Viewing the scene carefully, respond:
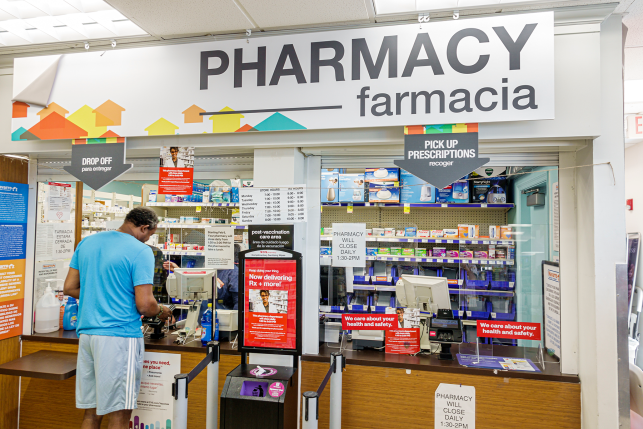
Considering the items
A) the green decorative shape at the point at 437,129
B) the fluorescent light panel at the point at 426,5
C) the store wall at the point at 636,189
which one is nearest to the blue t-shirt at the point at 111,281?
the green decorative shape at the point at 437,129

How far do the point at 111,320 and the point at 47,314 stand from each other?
4.56 ft

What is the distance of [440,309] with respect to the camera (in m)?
2.99

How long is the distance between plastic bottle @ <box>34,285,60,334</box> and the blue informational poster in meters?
0.18

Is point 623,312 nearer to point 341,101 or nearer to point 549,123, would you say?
point 549,123

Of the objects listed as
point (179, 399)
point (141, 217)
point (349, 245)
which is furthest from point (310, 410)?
point (141, 217)

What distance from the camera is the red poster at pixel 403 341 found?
288cm

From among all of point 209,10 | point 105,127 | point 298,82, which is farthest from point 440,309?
point 105,127

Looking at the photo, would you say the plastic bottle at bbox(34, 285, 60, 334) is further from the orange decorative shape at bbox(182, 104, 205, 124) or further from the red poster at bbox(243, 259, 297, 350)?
the orange decorative shape at bbox(182, 104, 205, 124)

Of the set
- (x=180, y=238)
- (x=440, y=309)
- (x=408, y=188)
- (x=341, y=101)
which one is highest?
(x=341, y=101)

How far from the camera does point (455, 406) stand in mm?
2613

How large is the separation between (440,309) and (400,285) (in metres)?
0.36

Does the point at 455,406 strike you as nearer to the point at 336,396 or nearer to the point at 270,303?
the point at 336,396

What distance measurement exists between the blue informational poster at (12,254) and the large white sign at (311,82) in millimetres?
645

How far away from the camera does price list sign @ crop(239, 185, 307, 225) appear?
274 centimetres
